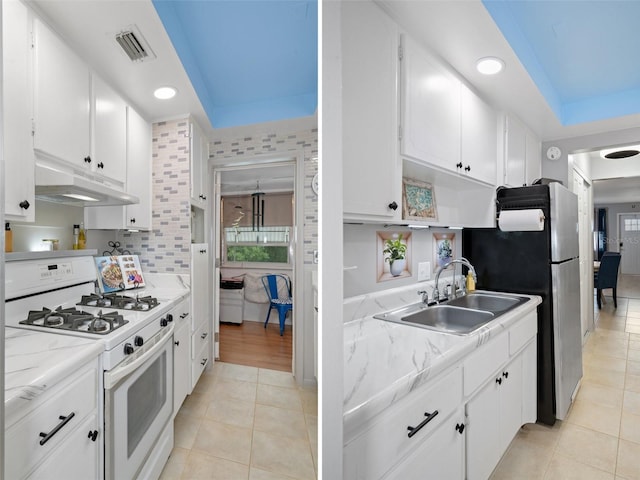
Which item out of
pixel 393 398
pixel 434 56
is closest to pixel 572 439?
pixel 393 398

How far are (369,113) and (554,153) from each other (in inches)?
87.9

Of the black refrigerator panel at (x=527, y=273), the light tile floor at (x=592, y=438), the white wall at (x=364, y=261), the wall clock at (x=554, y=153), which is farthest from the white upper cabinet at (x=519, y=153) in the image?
the light tile floor at (x=592, y=438)

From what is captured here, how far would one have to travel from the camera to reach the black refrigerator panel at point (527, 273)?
173 cm

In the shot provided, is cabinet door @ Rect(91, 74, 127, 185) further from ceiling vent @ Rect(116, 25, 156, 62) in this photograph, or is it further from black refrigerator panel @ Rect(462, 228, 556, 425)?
black refrigerator panel @ Rect(462, 228, 556, 425)

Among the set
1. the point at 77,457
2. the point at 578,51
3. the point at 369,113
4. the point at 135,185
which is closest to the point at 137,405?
the point at 77,457

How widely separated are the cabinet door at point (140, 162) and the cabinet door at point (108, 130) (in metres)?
0.03

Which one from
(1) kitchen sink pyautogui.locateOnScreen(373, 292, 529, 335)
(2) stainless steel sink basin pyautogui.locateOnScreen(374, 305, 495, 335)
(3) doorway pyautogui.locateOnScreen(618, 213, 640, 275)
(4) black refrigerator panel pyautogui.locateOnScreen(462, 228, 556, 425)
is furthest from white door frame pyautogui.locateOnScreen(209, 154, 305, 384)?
(3) doorway pyautogui.locateOnScreen(618, 213, 640, 275)

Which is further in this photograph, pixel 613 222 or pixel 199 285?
pixel 613 222

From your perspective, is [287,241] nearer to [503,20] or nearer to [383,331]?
[383,331]

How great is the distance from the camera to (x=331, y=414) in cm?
47

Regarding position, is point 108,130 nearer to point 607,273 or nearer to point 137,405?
point 137,405

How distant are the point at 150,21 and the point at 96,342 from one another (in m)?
1.02

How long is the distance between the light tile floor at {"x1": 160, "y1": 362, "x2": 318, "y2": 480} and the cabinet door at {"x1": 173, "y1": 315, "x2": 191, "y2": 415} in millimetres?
504

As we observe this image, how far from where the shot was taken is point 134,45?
1.12 meters
